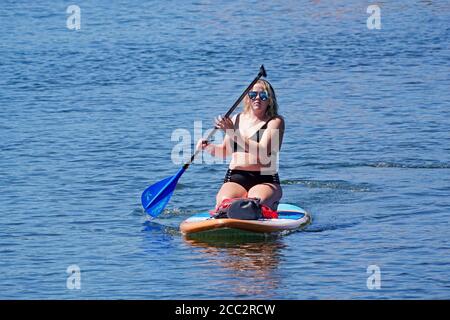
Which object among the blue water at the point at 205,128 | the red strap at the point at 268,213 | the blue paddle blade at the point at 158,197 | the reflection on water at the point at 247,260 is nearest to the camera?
the reflection on water at the point at 247,260

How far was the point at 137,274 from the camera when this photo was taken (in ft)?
37.0

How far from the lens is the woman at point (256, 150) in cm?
1230

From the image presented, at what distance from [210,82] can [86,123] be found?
2966 mm

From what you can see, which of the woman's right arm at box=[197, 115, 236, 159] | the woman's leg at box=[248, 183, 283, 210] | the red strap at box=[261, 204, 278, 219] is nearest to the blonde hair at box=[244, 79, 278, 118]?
the woman's right arm at box=[197, 115, 236, 159]

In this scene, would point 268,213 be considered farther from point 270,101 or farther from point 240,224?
point 270,101

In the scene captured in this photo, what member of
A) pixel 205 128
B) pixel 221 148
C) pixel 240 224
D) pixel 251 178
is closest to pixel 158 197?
pixel 221 148

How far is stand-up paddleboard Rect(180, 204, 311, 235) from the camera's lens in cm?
1192

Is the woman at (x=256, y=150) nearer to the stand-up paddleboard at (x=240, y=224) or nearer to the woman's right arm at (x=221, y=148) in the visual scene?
the woman's right arm at (x=221, y=148)

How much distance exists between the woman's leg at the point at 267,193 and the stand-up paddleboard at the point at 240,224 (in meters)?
0.18

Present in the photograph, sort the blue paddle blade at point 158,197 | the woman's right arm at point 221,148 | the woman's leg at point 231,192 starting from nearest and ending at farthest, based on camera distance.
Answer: the woman's leg at point 231,192, the woman's right arm at point 221,148, the blue paddle blade at point 158,197

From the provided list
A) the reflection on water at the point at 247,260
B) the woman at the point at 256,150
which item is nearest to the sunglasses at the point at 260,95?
the woman at the point at 256,150

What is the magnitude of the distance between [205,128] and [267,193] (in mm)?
5105

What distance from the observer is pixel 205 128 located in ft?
56.7

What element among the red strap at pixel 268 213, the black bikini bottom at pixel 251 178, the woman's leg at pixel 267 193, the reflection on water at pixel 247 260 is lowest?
the reflection on water at pixel 247 260
